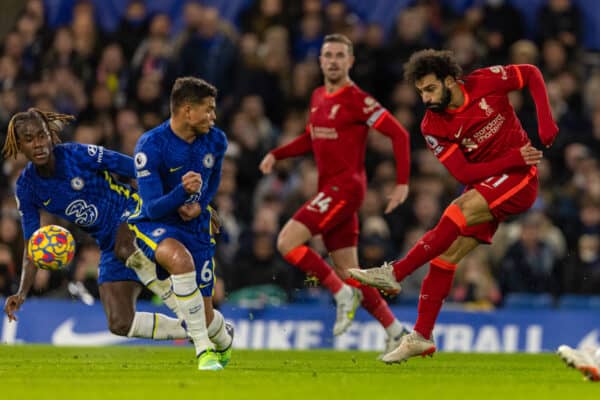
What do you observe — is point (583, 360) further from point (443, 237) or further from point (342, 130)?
point (342, 130)

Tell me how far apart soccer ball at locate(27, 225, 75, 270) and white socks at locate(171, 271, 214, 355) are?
1.47 meters

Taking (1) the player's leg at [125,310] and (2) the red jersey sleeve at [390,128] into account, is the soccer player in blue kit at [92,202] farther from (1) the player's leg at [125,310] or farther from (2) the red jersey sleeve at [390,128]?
(2) the red jersey sleeve at [390,128]

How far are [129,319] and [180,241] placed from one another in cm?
120

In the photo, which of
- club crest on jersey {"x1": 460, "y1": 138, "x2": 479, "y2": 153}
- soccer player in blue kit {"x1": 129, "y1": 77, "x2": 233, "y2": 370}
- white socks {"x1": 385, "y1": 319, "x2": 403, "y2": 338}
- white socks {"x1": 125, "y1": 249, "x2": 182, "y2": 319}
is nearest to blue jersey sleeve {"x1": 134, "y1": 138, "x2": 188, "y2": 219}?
soccer player in blue kit {"x1": 129, "y1": 77, "x2": 233, "y2": 370}

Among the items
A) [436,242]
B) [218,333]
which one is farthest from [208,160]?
[436,242]

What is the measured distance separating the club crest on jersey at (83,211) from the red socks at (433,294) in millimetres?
2709

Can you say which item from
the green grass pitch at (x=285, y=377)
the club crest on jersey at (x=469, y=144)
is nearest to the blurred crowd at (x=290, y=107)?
the green grass pitch at (x=285, y=377)

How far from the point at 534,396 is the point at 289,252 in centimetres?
462

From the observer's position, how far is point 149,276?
11.0 metres

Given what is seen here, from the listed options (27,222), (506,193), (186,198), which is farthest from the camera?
(27,222)

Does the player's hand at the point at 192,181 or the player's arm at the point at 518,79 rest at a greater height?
the player's arm at the point at 518,79

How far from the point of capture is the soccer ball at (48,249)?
35.7 ft

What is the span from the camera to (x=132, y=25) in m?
19.2

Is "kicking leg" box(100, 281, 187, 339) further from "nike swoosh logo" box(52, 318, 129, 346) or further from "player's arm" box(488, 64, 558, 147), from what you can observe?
"nike swoosh logo" box(52, 318, 129, 346)
